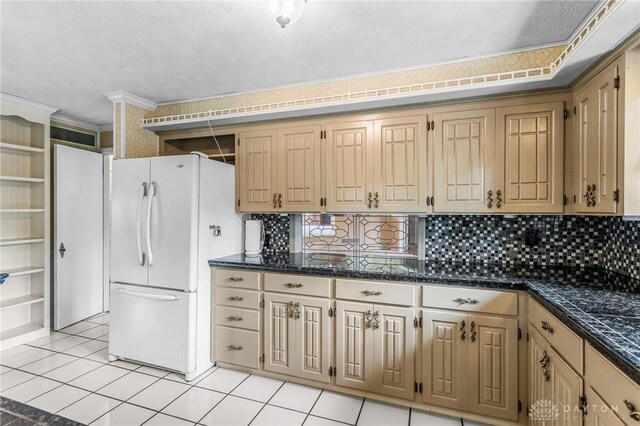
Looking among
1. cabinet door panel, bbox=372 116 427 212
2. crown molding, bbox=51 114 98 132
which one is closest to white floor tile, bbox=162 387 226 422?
cabinet door panel, bbox=372 116 427 212

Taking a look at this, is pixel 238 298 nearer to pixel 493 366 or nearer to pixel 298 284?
pixel 298 284

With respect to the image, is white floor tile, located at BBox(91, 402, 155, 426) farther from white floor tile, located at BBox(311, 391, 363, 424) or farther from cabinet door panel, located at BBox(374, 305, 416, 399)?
cabinet door panel, located at BBox(374, 305, 416, 399)

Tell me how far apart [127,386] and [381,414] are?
1913mm

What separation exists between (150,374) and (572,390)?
285 centimetres

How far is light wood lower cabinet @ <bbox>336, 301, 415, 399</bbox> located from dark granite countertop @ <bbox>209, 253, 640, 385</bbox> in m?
0.26

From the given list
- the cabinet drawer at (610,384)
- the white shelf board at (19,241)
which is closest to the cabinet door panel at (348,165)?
the cabinet drawer at (610,384)

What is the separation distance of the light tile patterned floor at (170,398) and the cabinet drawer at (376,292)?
0.73 meters

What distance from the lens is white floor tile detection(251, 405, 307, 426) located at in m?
2.06

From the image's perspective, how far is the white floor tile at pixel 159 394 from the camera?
7.43 feet

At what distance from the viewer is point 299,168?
2820mm

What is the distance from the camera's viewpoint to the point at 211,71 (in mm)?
2584

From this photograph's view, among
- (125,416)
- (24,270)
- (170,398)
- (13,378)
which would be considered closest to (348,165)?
(170,398)

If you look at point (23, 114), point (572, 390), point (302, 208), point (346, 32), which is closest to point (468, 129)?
point (346, 32)

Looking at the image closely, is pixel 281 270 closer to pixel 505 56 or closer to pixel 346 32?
pixel 346 32
